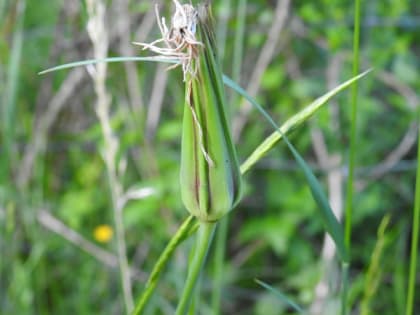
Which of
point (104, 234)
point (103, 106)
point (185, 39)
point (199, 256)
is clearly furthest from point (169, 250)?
point (104, 234)

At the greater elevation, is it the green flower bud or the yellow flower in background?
the green flower bud

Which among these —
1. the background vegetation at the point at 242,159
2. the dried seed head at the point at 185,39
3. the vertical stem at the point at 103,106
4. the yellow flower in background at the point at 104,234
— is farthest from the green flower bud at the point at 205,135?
the yellow flower in background at the point at 104,234

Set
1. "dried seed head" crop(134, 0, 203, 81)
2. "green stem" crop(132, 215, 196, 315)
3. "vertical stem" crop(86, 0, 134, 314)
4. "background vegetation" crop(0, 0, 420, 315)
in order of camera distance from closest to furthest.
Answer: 1. "dried seed head" crop(134, 0, 203, 81)
2. "green stem" crop(132, 215, 196, 315)
3. "vertical stem" crop(86, 0, 134, 314)
4. "background vegetation" crop(0, 0, 420, 315)

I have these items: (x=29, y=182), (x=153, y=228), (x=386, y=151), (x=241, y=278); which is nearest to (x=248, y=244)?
(x=241, y=278)

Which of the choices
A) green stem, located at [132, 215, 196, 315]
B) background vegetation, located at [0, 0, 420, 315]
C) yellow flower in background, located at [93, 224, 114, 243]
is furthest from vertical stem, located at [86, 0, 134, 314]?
yellow flower in background, located at [93, 224, 114, 243]

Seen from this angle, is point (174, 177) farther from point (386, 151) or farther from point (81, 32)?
point (386, 151)

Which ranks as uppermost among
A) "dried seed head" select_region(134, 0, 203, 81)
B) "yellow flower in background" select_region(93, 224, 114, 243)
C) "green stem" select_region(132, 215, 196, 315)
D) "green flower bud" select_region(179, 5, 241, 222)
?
"dried seed head" select_region(134, 0, 203, 81)

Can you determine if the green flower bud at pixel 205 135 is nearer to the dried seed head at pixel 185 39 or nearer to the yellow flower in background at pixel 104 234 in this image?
the dried seed head at pixel 185 39

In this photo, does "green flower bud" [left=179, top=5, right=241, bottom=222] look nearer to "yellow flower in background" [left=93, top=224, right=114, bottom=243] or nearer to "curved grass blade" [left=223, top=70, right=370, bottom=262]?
"curved grass blade" [left=223, top=70, right=370, bottom=262]
